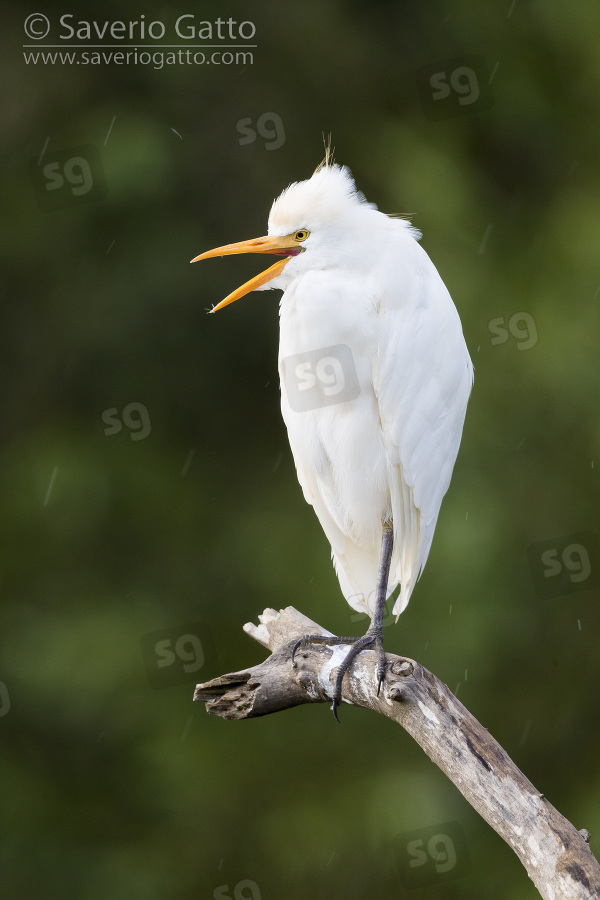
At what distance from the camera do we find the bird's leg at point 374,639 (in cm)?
194

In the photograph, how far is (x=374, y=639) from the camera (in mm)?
2062

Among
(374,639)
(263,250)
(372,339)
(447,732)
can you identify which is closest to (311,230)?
(263,250)

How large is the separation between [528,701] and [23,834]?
2.19 m

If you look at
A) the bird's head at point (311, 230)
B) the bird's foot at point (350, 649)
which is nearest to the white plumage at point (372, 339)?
the bird's head at point (311, 230)

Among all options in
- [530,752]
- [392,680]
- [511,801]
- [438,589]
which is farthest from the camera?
[530,752]

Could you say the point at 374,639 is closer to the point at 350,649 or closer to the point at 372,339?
the point at 350,649

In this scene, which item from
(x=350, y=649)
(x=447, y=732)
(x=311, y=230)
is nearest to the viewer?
(x=447, y=732)

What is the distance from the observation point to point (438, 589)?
392cm

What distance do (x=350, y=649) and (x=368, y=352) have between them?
0.62 m

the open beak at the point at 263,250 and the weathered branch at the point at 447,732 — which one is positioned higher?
the open beak at the point at 263,250

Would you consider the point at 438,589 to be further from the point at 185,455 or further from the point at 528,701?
the point at 185,455

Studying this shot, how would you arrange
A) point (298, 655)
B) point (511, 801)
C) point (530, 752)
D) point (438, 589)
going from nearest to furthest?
point (511, 801) → point (298, 655) → point (438, 589) → point (530, 752)

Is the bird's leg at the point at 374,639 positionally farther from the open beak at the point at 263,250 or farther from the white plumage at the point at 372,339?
the open beak at the point at 263,250

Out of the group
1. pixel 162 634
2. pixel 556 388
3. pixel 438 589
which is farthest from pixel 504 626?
pixel 162 634
